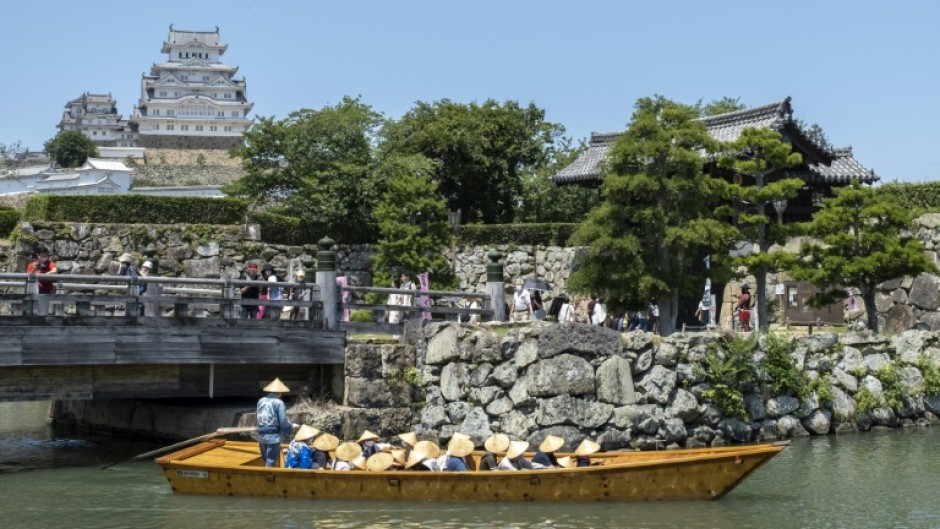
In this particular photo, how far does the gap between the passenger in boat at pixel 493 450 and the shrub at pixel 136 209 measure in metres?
19.6

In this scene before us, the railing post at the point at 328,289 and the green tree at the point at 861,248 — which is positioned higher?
the green tree at the point at 861,248

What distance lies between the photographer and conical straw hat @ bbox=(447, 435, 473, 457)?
52.2 feet

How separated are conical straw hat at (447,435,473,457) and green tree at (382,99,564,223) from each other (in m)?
23.2

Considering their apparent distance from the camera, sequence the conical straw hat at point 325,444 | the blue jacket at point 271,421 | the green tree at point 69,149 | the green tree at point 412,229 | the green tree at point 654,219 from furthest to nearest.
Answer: the green tree at point 69,149
the green tree at point 412,229
the green tree at point 654,219
the conical straw hat at point 325,444
the blue jacket at point 271,421

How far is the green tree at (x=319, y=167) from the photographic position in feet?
119

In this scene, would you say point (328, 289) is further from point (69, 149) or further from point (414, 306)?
point (69, 149)

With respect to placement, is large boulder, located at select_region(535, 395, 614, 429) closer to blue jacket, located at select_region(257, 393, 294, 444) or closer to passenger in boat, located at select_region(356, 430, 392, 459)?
passenger in boat, located at select_region(356, 430, 392, 459)

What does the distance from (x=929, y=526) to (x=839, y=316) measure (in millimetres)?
17094

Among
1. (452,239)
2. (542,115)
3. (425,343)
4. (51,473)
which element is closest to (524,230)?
(452,239)

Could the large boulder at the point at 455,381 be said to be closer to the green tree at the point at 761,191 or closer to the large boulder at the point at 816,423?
the large boulder at the point at 816,423

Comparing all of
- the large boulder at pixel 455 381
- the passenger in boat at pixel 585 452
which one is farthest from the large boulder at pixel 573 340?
the passenger in boat at pixel 585 452

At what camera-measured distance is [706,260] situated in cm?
2825

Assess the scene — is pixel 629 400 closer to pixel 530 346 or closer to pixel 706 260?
pixel 530 346

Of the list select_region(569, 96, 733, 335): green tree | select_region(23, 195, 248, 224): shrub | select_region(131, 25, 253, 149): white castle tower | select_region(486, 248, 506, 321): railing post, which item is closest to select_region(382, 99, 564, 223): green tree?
select_region(23, 195, 248, 224): shrub
